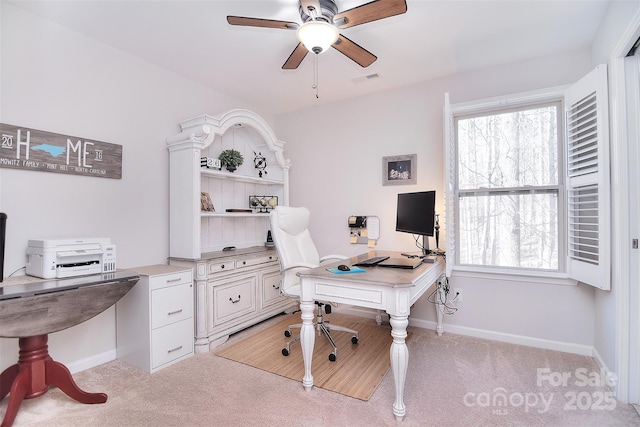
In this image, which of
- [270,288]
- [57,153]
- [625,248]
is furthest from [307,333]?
[57,153]

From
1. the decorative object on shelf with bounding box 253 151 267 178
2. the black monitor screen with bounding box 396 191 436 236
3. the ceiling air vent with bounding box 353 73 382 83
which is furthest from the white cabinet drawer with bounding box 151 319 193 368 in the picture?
the ceiling air vent with bounding box 353 73 382 83

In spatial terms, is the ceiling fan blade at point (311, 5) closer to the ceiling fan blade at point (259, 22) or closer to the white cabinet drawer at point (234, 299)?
the ceiling fan blade at point (259, 22)

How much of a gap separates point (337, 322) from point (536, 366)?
1.81 metres

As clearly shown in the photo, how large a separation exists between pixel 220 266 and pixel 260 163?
1456mm

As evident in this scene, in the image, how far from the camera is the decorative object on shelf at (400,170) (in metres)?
3.38

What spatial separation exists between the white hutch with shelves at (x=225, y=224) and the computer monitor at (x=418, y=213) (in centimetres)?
150

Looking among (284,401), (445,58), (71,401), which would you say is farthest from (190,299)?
(445,58)

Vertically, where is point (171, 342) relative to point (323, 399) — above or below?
above

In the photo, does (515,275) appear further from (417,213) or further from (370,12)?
(370,12)

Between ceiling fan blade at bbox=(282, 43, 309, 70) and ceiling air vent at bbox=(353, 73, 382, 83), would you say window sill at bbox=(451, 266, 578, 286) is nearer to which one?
ceiling air vent at bbox=(353, 73, 382, 83)

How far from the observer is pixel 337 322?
3480mm

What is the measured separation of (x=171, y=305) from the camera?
2.56 meters

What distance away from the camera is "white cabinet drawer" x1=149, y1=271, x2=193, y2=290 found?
2441 millimetres

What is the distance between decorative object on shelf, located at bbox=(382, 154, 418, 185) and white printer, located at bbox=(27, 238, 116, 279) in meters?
2.69
